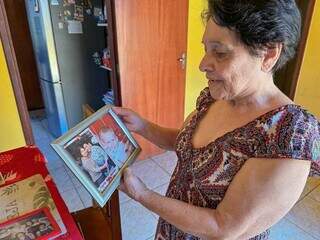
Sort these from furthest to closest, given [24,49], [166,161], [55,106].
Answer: [24,49] < [55,106] < [166,161]

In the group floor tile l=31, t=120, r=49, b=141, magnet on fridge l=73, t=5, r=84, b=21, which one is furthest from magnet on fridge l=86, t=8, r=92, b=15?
floor tile l=31, t=120, r=49, b=141

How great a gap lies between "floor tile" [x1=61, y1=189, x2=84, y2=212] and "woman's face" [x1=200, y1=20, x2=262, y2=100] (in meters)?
1.58

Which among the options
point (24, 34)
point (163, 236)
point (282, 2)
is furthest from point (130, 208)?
point (24, 34)

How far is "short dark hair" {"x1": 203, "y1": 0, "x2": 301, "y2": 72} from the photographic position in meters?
0.57

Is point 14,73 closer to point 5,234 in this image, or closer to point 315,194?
point 5,234

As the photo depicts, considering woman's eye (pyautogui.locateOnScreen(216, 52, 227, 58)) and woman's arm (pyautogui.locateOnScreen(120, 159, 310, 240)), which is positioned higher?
woman's eye (pyautogui.locateOnScreen(216, 52, 227, 58))

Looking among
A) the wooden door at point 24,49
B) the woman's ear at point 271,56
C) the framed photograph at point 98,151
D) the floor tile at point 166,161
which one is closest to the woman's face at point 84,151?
the framed photograph at point 98,151

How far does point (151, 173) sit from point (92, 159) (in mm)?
1598

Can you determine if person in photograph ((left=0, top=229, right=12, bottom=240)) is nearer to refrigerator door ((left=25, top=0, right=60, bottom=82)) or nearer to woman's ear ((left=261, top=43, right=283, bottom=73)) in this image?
woman's ear ((left=261, top=43, right=283, bottom=73))

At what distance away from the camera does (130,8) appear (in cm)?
185

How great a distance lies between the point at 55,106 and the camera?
8.91 ft

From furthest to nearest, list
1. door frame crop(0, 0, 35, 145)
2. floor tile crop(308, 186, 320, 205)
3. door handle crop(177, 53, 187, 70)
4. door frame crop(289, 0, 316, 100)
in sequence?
door handle crop(177, 53, 187, 70) < door frame crop(289, 0, 316, 100) < floor tile crop(308, 186, 320, 205) < door frame crop(0, 0, 35, 145)

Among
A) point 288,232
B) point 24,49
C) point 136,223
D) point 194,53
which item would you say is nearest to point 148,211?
point 136,223

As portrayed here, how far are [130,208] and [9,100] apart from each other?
3.56 ft
